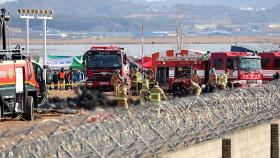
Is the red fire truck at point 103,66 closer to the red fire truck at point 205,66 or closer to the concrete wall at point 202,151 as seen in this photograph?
the red fire truck at point 205,66

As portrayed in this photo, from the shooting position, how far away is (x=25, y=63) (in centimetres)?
2628

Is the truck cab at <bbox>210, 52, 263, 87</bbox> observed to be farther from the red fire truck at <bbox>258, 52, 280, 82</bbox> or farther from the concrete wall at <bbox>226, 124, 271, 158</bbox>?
the concrete wall at <bbox>226, 124, 271, 158</bbox>

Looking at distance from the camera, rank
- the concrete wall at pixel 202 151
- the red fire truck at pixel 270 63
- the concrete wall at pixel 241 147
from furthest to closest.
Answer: the red fire truck at pixel 270 63
the concrete wall at pixel 241 147
the concrete wall at pixel 202 151

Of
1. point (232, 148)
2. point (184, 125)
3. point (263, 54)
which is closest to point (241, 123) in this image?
point (232, 148)

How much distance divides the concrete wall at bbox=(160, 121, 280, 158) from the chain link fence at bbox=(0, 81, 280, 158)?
12cm

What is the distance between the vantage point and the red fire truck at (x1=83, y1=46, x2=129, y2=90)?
4069 centimetres

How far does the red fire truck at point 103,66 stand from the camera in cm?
4069

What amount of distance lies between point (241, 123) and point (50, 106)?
12805 millimetres

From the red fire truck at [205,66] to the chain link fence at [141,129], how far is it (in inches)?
908

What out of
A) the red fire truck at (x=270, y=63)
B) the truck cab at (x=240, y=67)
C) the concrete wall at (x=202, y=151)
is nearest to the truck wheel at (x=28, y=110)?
the concrete wall at (x=202, y=151)

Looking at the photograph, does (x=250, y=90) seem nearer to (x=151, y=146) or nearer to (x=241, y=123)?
(x=241, y=123)

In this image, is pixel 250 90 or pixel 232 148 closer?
pixel 232 148

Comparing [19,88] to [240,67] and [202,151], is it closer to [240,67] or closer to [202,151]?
[202,151]

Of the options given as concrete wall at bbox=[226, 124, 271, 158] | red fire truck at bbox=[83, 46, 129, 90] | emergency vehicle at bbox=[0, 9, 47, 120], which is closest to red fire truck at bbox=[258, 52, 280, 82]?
red fire truck at bbox=[83, 46, 129, 90]
